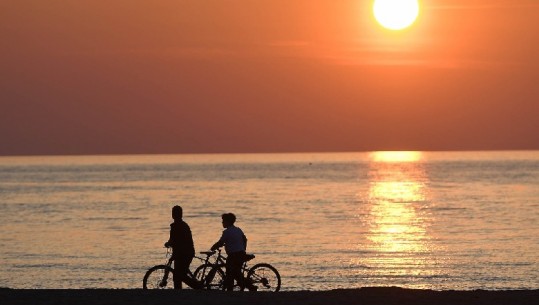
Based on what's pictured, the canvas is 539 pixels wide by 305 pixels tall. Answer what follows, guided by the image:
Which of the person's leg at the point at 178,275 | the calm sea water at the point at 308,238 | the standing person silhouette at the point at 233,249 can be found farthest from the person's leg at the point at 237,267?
the calm sea water at the point at 308,238

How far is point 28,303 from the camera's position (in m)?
19.7

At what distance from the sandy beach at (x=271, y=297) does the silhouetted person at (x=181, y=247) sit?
192 cm

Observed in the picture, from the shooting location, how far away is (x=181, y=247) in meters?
23.1

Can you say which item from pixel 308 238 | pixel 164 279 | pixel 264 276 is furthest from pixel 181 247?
pixel 308 238

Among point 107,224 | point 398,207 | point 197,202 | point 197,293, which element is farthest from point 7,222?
point 197,293

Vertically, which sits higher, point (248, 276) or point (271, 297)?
point (248, 276)

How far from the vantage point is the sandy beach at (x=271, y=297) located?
19.7 metres

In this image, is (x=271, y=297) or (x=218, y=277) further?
(x=218, y=277)

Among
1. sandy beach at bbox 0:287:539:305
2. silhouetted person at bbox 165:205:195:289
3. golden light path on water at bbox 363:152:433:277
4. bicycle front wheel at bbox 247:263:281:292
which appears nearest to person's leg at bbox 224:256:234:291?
bicycle front wheel at bbox 247:263:281:292

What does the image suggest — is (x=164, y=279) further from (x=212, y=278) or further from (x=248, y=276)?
(x=248, y=276)

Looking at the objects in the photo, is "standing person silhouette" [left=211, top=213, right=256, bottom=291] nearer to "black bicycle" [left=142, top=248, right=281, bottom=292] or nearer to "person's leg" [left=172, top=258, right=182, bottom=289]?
"black bicycle" [left=142, top=248, right=281, bottom=292]

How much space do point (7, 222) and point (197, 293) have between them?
216 feet

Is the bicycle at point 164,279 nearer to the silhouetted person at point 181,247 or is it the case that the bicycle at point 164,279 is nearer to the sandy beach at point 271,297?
the silhouetted person at point 181,247

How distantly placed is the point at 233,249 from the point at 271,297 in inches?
99.4
